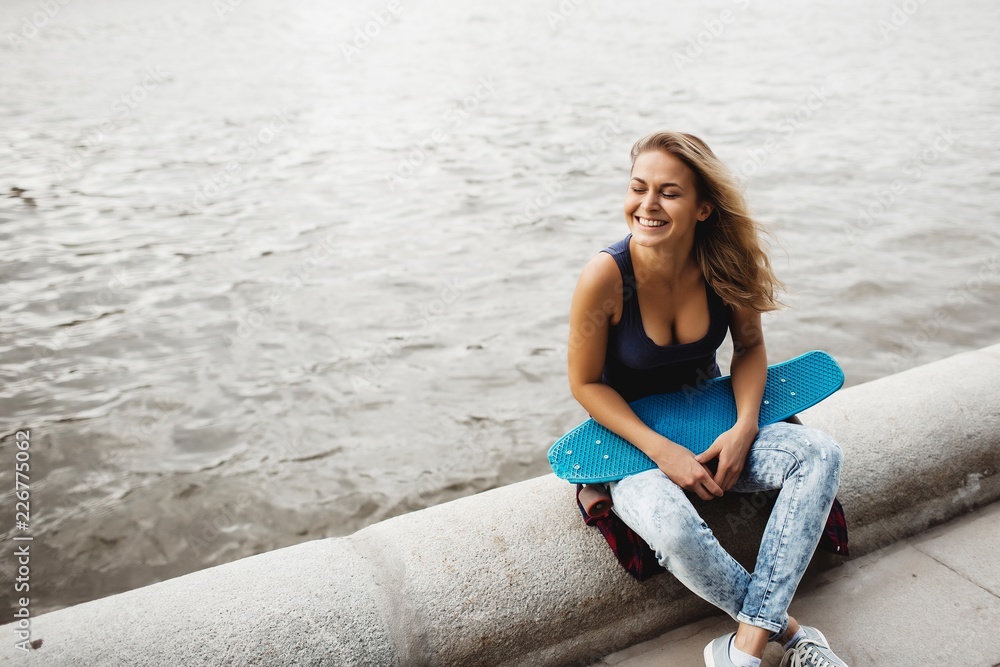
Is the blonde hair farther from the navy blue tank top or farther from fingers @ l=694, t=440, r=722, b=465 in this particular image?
fingers @ l=694, t=440, r=722, b=465

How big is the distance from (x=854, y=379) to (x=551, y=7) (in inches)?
985

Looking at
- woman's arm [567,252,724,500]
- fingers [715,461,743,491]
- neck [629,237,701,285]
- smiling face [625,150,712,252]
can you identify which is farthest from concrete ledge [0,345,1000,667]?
smiling face [625,150,712,252]

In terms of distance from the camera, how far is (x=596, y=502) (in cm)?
274

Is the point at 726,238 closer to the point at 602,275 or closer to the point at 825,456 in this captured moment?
the point at 602,275

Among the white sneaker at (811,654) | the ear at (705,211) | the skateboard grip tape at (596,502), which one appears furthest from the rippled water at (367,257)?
the white sneaker at (811,654)

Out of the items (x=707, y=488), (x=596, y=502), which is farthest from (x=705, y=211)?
(x=596, y=502)

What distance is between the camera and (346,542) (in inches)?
110

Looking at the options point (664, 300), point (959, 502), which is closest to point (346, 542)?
point (664, 300)

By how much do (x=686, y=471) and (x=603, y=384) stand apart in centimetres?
43

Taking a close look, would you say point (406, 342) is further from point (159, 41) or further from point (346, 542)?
point (159, 41)

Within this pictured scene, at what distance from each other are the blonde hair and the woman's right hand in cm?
60

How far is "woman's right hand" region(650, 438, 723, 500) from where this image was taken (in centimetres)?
265

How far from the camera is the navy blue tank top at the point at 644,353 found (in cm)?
286

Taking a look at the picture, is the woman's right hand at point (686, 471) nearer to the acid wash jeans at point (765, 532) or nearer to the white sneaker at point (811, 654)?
the acid wash jeans at point (765, 532)
